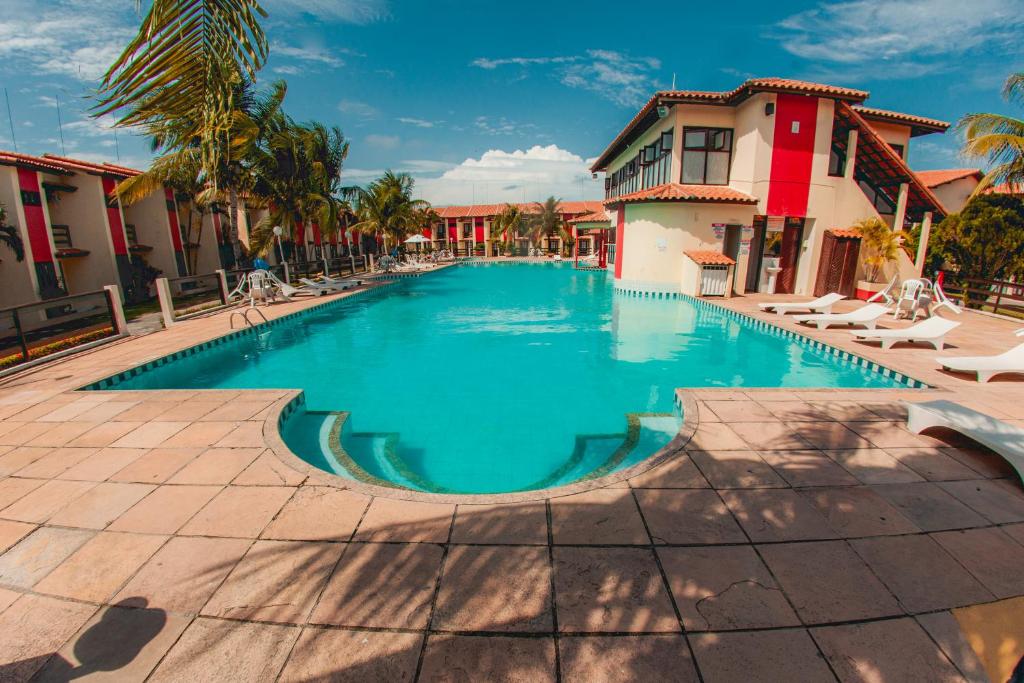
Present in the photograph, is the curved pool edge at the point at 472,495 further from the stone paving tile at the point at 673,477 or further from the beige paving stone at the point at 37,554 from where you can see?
the beige paving stone at the point at 37,554

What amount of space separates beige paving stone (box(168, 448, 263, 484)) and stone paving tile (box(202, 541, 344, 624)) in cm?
130

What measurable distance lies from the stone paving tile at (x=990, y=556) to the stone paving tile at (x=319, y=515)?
420 cm

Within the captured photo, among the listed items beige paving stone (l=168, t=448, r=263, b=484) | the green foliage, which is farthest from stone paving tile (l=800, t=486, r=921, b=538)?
the green foliage

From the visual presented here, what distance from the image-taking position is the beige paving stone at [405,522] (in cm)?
322

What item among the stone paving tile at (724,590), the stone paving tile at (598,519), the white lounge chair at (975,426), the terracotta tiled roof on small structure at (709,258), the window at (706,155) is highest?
the window at (706,155)

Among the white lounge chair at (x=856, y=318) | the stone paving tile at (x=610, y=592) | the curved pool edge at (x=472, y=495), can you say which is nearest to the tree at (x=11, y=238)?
the curved pool edge at (x=472, y=495)

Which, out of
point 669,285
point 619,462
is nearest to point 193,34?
point 619,462

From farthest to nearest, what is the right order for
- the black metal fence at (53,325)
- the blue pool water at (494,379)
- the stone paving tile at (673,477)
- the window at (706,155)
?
the window at (706,155), the black metal fence at (53,325), the blue pool water at (494,379), the stone paving tile at (673,477)

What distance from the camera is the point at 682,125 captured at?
55.4 feet

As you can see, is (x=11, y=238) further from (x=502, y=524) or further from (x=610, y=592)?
(x=610, y=592)

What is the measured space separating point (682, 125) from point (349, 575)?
734 inches

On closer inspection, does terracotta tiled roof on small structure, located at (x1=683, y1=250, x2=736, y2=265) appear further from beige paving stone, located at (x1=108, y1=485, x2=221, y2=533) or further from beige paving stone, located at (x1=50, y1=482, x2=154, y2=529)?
beige paving stone, located at (x1=50, y1=482, x2=154, y2=529)

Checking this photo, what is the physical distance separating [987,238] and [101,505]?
19739 millimetres

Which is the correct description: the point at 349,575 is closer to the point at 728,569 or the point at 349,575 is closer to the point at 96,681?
the point at 96,681
